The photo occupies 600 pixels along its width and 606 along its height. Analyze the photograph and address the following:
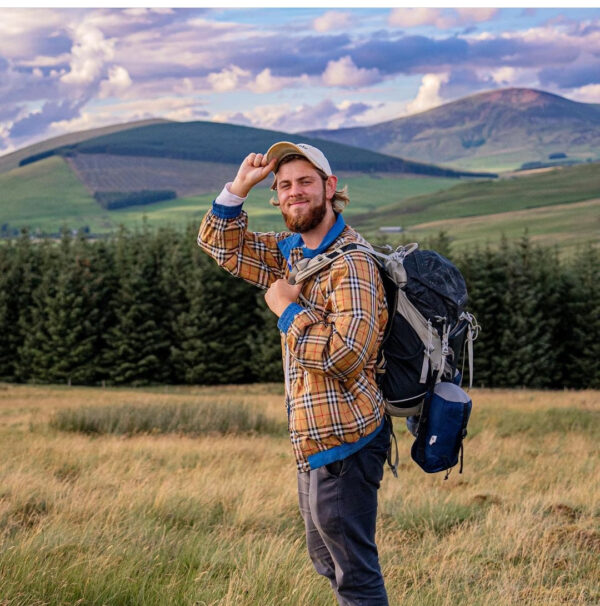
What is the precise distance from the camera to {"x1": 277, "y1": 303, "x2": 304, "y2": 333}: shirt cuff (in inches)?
123

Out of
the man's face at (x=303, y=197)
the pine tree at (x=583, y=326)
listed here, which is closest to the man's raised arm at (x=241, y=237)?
the man's face at (x=303, y=197)

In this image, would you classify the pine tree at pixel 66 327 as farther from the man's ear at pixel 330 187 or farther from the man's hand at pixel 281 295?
the man's hand at pixel 281 295

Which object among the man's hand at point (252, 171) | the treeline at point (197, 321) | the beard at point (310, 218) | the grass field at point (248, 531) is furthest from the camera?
Answer: the treeline at point (197, 321)

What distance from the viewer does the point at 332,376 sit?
310 centimetres

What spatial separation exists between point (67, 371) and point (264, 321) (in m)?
12.1

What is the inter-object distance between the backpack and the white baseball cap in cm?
42

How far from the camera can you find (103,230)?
165 metres

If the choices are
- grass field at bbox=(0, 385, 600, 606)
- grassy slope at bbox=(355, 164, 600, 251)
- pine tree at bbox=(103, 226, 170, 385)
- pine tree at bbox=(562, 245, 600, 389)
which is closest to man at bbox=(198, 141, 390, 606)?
grass field at bbox=(0, 385, 600, 606)

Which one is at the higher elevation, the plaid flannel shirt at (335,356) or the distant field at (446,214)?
the plaid flannel shirt at (335,356)

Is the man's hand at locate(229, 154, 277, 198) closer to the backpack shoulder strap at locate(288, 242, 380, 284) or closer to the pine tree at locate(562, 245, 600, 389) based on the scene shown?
the backpack shoulder strap at locate(288, 242, 380, 284)

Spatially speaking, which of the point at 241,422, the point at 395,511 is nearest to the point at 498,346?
the point at 241,422

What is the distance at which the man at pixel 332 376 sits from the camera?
308cm

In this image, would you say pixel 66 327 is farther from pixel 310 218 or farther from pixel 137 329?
pixel 310 218

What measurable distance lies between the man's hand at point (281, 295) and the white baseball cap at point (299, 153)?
55 centimetres
